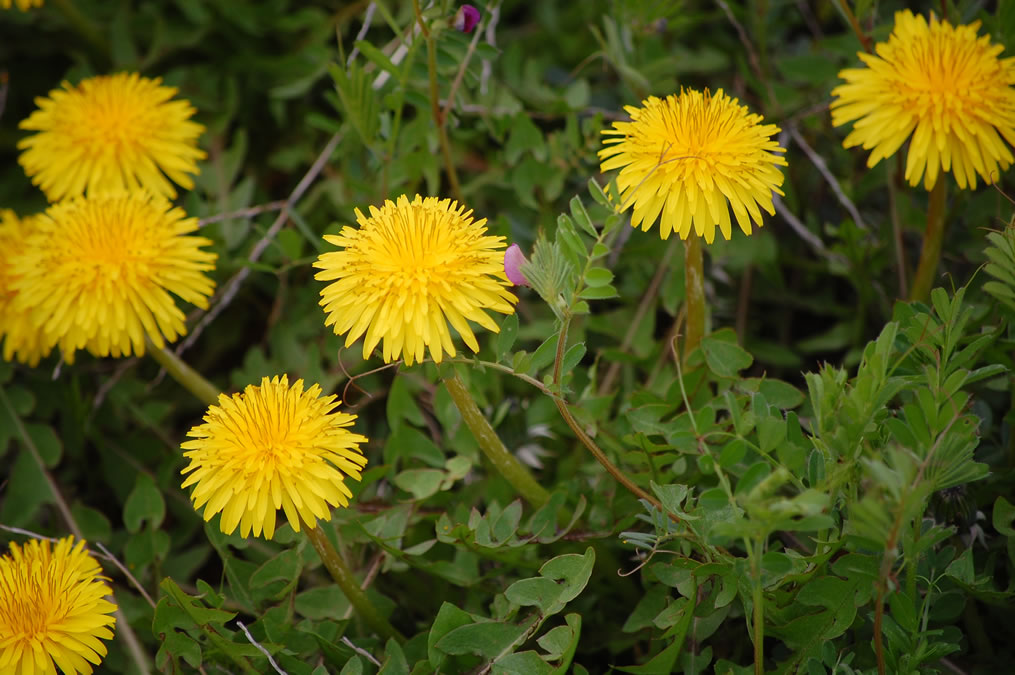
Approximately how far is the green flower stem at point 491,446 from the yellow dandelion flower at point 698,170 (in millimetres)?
322

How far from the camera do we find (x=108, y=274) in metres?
1.27

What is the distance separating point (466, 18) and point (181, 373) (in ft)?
2.50

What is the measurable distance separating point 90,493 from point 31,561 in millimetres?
517

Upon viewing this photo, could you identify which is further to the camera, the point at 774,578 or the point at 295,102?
the point at 295,102

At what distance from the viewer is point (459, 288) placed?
3.37 ft

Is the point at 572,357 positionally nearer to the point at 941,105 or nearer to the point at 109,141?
the point at 941,105

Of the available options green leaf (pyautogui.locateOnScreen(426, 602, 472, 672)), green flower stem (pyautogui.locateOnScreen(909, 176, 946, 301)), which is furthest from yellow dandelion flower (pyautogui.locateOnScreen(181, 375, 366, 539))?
green flower stem (pyautogui.locateOnScreen(909, 176, 946, 301))

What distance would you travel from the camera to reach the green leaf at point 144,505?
1360mm

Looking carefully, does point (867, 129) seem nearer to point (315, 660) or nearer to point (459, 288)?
point (459, 288)

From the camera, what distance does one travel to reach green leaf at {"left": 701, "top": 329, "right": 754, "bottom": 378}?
1.24 meters

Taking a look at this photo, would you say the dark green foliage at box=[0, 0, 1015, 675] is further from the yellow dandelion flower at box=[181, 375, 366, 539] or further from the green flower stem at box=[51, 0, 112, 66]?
the yellow dandelion flower at box=[181, 375, 366, 539]

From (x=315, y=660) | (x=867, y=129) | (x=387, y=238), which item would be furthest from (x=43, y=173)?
(x=867, y=129)

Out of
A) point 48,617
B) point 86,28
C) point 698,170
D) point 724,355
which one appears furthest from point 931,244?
point 86,28

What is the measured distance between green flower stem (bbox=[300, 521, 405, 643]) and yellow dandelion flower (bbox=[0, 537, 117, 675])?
0.27 meters
